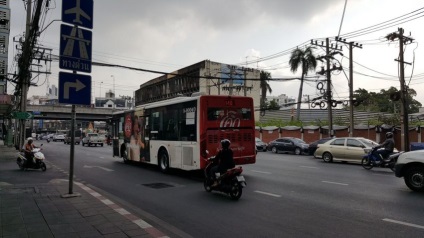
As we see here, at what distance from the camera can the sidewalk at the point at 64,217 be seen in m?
5.61

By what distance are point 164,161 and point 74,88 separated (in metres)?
6.79

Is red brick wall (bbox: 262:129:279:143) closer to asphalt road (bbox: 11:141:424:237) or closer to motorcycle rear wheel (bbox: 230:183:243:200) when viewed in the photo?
asphalt road (bbox: 11:141:424:237)

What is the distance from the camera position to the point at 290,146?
2969 cm

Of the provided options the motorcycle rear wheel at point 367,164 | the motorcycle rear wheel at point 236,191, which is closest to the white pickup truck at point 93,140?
the motorcycle rear wheel at point 367,164

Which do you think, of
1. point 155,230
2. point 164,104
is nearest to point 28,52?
point 164,104

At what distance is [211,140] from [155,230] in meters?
6.73

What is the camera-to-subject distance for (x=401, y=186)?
35.7 feet

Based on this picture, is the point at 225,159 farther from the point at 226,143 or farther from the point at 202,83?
the point at 202,83

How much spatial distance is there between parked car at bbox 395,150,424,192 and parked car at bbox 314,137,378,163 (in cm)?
865

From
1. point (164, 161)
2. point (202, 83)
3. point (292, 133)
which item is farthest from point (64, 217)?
point (202, 83)

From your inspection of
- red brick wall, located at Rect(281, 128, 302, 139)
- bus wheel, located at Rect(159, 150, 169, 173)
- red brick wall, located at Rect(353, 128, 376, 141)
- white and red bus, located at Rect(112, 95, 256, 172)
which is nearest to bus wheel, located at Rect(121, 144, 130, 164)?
white and red bus, located at Rect(112, 95, 256, 172)

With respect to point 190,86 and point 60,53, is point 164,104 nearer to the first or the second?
point 60,53

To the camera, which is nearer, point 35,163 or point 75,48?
point 75,48

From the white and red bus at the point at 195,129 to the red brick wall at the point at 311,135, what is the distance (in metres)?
24.0
